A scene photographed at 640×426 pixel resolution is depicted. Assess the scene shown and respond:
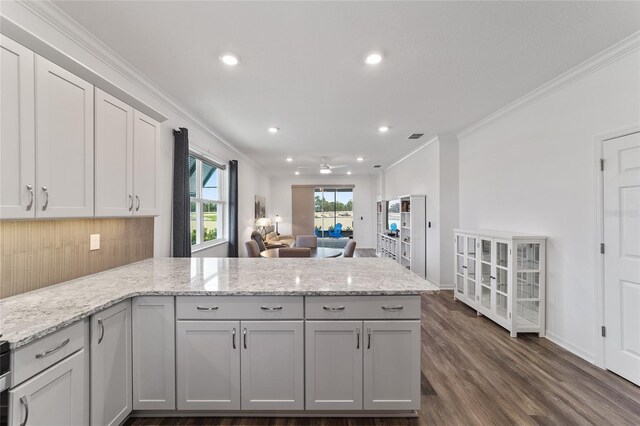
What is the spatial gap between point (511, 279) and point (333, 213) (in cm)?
750

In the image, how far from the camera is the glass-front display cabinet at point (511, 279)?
10.1 ft

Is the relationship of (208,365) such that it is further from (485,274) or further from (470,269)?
(470,269)

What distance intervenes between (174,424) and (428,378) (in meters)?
1.97

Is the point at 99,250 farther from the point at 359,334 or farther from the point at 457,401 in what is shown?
the point at 457,401

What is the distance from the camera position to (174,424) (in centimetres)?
181

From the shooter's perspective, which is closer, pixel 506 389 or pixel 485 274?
pixel 506 389

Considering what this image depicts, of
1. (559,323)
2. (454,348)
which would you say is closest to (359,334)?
(454,348)

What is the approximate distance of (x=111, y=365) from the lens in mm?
1617

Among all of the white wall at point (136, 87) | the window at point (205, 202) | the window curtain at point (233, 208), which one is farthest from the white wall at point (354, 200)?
the window at point (205, 202)

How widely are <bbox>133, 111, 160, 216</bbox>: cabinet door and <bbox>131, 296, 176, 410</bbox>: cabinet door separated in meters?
0.84

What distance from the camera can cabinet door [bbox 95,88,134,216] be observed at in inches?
70.9

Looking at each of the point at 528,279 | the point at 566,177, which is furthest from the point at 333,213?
the point at 566,177

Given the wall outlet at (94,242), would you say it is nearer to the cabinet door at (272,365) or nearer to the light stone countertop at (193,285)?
the light stone countertop at (193,285)

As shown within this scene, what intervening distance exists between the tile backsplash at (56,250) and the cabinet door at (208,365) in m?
0.92
